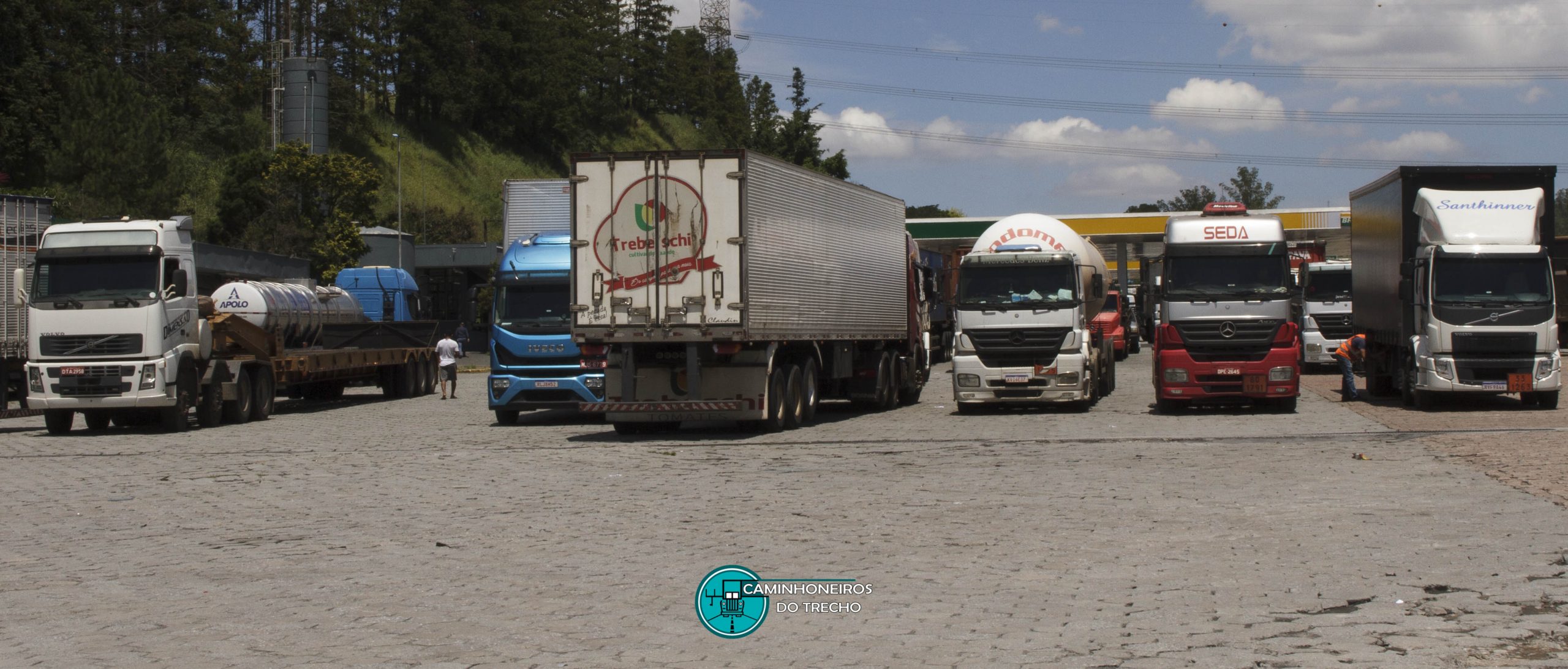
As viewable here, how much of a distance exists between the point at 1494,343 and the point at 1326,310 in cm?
1428

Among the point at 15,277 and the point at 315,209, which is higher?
the point at 315,209

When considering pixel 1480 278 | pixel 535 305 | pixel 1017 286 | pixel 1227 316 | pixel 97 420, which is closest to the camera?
pixel 1480 278

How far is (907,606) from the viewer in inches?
303

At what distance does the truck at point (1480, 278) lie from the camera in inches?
830

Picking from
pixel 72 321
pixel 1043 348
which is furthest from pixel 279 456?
pixel 1043 348

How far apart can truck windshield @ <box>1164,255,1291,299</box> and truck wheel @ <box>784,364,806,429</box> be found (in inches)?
246

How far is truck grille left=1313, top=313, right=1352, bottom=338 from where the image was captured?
35.2 meters

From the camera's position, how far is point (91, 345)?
845 inches

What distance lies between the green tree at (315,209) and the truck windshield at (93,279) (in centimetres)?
3792

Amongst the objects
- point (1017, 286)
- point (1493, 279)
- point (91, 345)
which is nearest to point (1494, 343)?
point (1493, 279)

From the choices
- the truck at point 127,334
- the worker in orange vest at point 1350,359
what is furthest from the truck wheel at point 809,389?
the worker in orange vest at point 1350,359

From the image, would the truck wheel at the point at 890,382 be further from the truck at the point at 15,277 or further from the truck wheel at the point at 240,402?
the truck at the point at 15,277

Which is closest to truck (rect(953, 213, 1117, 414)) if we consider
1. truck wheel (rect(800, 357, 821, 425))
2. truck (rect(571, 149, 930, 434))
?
truck wheel (rect(800, 357, 821, 425))

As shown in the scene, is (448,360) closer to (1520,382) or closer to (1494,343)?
(1494,343)
